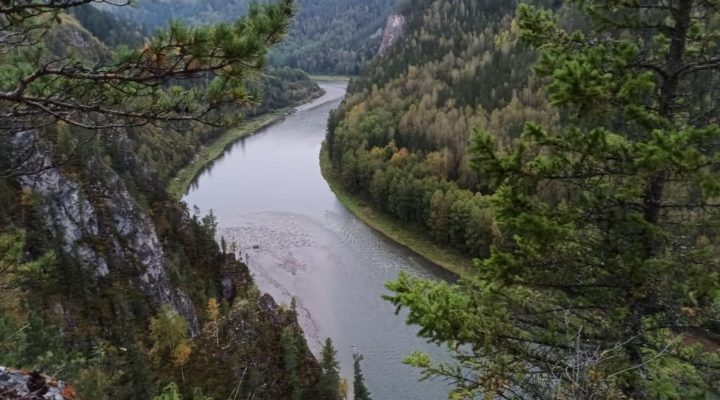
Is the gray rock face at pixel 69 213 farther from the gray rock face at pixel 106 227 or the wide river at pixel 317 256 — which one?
the wide river at pixel 317 256

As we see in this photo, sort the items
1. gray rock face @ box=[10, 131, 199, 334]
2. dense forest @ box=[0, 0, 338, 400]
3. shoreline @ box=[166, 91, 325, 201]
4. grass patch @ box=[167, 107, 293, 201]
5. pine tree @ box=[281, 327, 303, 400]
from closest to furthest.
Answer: dense forest @ box=[0, 0, 338, 400]
pine tree @ box=[281, 327, 303, 400]
gray rock face @ box=[10, 131, 199, 334]
grass patch @ box=[167, 107, 293, 201]
shoreline @ box=[166, 91, 325, 201]

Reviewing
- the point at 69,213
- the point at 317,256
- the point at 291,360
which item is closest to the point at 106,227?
the point at 69,213

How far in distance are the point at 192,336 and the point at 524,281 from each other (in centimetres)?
3156

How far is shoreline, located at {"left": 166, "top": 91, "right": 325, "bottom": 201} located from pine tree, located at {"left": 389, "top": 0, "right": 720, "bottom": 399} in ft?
164

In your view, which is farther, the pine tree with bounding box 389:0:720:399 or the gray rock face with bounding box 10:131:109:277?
the gray rock face with bounding box 10:131:109:277

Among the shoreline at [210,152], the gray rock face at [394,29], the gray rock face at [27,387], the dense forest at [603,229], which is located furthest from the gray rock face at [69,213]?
the gray rock face at [394,29]

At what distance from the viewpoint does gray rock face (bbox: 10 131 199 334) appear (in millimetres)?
34781

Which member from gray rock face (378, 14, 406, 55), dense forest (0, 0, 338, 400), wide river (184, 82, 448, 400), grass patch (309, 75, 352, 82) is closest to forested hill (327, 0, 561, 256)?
wide river (184, 82, 448, 400)

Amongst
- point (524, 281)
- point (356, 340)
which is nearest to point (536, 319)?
point (524, 281)

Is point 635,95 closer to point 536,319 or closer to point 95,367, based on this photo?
point 536,319

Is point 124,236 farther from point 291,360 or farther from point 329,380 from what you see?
point 329,380

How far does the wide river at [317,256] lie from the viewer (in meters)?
34.2

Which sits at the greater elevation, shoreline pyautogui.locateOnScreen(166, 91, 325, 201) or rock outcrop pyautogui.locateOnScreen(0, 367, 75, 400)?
rock outcrop pyautogui.locateOnScreen(0, 367, 75, 400)

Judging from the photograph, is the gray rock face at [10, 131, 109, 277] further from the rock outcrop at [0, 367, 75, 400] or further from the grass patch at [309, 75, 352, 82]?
the grass patch at [309, 75, 352, 82]
